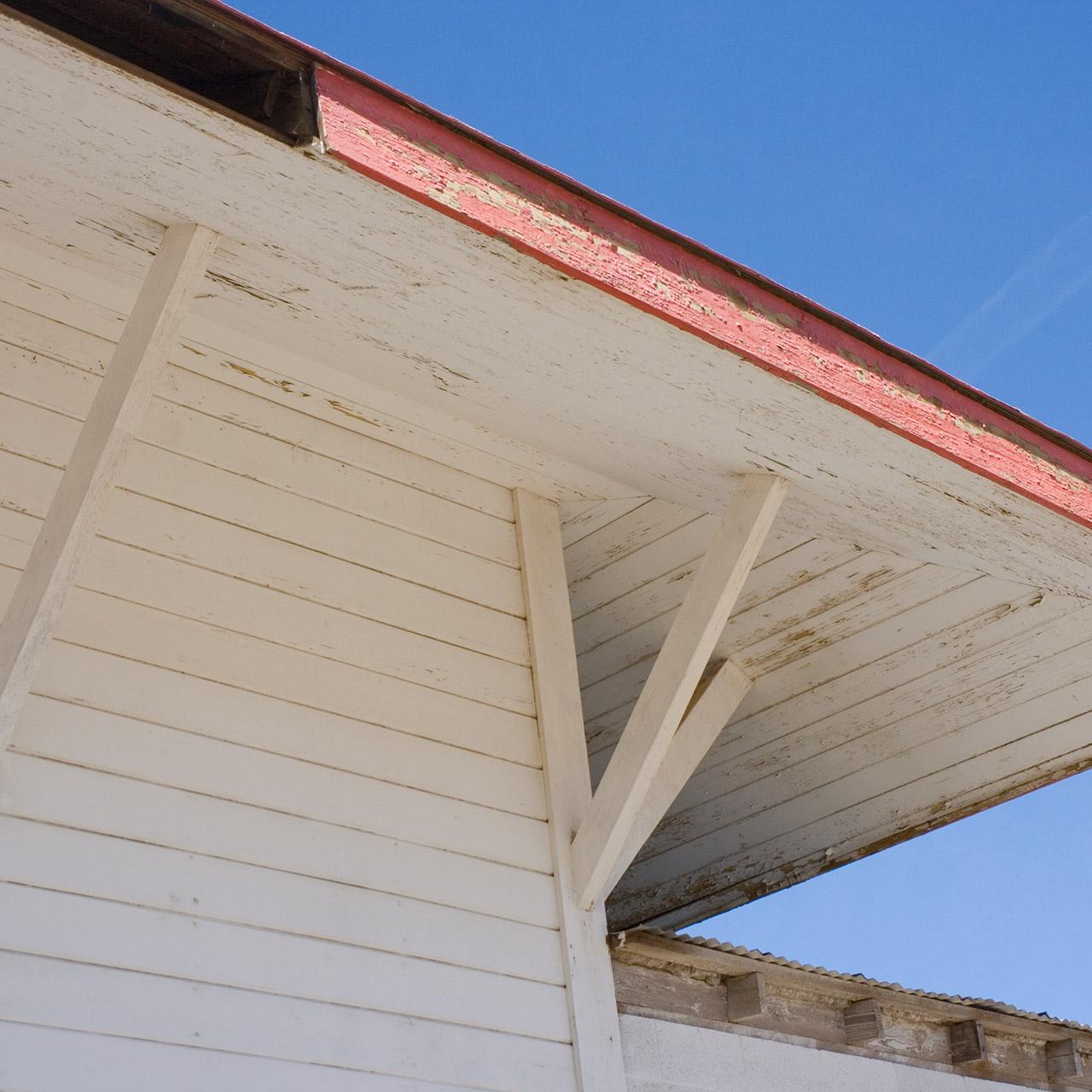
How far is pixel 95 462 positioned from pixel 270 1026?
1.30 m

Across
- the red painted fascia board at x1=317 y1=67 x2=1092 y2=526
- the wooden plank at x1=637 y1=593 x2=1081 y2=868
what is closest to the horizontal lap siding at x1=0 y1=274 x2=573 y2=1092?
the red painted fascia board at x1=317 y1=67 x2=1092 y2=526

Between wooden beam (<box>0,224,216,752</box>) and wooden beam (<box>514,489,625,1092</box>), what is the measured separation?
1.56 metres

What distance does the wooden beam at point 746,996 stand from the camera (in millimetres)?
3996

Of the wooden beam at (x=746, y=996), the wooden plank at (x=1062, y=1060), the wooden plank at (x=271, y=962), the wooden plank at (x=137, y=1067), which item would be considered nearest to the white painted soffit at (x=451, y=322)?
the wooden beam at (x=746, y=996)

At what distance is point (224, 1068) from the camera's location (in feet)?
10.1

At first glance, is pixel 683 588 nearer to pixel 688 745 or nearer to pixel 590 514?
pixel 590 514

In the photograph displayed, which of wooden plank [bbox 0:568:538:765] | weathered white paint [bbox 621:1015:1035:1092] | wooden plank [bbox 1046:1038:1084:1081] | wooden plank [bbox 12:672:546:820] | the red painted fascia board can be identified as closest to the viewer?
Result: the red painted fascia board

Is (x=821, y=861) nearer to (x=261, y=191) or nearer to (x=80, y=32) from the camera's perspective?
(x=261, y=191)

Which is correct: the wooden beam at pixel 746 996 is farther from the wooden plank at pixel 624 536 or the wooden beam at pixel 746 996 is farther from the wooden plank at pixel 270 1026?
the wooden plank at pixel 624 536

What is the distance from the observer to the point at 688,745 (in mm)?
4664

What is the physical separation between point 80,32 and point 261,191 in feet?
1.51

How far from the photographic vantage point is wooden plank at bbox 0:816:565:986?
122 inches

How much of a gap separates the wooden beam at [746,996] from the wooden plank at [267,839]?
0.62 metres

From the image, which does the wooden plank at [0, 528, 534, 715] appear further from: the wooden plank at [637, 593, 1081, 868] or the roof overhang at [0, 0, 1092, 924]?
the wooden plank at [637, 593, 1081, 868]
